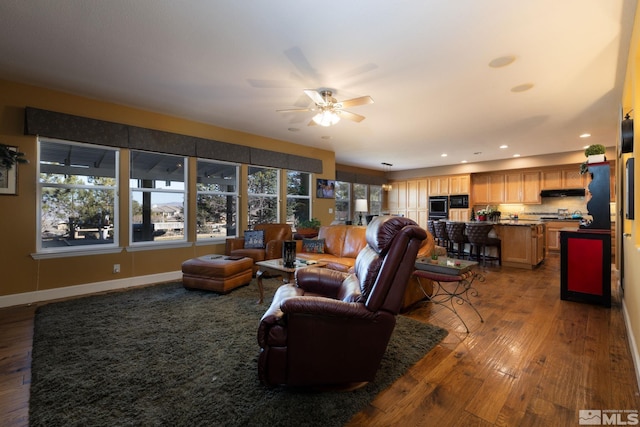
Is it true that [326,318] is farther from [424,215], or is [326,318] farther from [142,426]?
[424,215]

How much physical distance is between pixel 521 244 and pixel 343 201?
4.70 m

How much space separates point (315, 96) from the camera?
10.0 feet

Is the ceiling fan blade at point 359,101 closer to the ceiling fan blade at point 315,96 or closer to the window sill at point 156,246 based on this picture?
the ceiling fan blade at point 315,96

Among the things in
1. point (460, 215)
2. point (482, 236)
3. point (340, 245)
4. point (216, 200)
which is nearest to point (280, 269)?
point (340, 245)

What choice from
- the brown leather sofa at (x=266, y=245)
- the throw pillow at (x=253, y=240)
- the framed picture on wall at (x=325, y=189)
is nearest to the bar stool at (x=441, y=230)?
the framed picture on wall at (x=325, y=189)

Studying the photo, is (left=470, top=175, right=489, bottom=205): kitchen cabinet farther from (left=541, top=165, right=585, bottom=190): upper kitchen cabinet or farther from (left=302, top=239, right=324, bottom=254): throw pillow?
(left=302, top=239, right=324, bottom=254): throw pillow

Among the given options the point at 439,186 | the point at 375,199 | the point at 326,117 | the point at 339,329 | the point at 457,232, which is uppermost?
the point at 326,117

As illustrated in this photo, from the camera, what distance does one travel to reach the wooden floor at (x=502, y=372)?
1565 mm

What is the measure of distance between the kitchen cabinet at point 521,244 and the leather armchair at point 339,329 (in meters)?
5.05

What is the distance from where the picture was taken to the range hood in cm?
698

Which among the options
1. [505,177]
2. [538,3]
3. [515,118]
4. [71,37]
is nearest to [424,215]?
[505,177]

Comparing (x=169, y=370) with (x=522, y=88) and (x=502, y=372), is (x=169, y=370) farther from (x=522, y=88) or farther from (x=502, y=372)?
(x=522, y=88)

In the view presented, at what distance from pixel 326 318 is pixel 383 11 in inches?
86.4

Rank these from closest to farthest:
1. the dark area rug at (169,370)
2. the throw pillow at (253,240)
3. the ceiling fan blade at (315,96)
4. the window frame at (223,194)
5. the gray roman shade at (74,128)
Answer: the dark area rug at (169,370) → the ceiling fan blade at (315,96) → the gray roman shade at (74,128) → the throw pillow at (253,240) → the window frame at (223,194)
